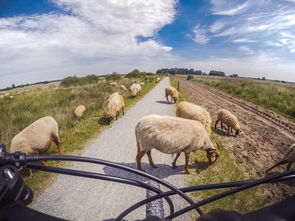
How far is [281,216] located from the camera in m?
0.81

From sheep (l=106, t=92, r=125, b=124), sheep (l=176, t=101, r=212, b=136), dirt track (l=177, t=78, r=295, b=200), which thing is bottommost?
dirt track (l=177, t=78, r=295, b=200)

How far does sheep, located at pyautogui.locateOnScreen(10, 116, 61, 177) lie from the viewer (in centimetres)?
527

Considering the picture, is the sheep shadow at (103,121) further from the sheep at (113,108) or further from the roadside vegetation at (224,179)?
the roadside vegetation at (224,179)

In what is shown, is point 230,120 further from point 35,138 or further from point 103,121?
point 35,138

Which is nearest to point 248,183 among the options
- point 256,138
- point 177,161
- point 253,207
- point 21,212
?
point 21,212

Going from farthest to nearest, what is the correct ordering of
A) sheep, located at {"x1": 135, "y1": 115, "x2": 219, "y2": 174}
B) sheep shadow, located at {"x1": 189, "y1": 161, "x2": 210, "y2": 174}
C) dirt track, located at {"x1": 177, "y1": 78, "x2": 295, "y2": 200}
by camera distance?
sheep shadow, located at {"x1": 189, "y1": 161, "x2": 210, "y2": 174} → dirt track, located at {"x1": 177, "y1": 78, "x2": 295, "y2": 200} → sheep, located at {"x1": 135, "y1": 115, "x2": 219, "y2": 174}

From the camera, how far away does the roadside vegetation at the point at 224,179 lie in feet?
13.6

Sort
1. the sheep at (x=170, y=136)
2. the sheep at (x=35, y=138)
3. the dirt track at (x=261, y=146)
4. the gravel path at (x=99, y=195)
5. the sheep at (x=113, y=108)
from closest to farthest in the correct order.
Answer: the gravel path at (x=99, y=195)
the sheep at (x=170, y=136)
the sheep at (x=35, y=138)
the dirt track at (x=261, y=146)
the sheep at (x=113, y=108)

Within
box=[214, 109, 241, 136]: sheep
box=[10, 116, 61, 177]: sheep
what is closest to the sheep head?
box=[214, 109, 241, 136]: sheep

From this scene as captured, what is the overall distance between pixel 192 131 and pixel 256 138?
6.00 metres

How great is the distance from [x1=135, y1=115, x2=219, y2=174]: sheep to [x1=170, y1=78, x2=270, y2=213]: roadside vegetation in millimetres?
616

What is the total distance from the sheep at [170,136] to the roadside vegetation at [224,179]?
62 cm

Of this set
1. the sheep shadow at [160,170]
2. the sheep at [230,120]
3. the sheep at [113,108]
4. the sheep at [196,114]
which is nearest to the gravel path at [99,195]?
the sheep shadow at [160,170]

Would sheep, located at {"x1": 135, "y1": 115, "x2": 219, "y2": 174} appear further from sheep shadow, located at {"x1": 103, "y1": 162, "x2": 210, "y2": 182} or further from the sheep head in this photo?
sheep shadow, located at {"x1": 103, "y1": 162, "x2": 210, "y2": 182}
